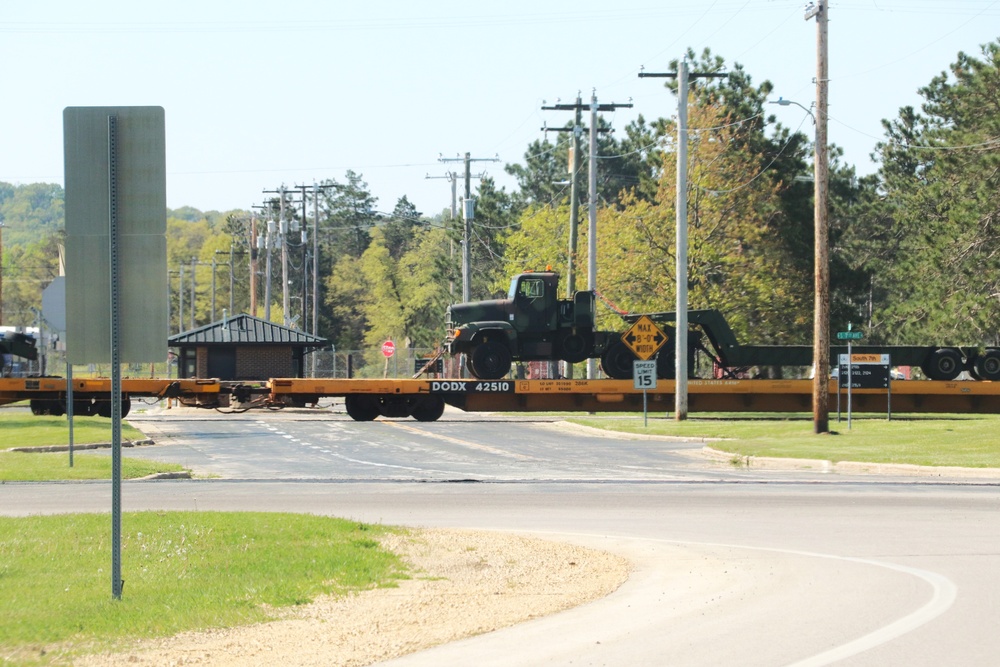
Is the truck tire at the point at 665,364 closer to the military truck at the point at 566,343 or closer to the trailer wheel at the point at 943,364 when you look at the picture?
the military truck at the point at 566,343

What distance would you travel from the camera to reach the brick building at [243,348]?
55.8 metres

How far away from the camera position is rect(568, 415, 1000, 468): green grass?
25000 millimetres

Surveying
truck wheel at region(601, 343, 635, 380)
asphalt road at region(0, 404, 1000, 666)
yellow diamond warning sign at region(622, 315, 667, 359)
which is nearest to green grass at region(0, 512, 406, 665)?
asphalt road at region(0, 404, 1000, 666)

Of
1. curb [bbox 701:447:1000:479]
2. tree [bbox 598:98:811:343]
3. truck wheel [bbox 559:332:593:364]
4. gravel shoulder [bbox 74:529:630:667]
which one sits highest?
tree [bbox 598:98:811:343]

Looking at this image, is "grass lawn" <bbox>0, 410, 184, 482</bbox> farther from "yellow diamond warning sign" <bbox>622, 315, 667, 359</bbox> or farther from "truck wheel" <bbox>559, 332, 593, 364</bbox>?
"yellow diamond warning sign" <bbox>622, 315, 667, 359</bbox>

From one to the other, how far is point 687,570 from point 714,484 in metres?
9.12

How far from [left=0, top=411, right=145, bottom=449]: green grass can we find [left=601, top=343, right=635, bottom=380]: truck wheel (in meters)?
14.0

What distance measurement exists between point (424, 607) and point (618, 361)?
101 ft

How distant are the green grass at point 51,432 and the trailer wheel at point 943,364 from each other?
23.1 m

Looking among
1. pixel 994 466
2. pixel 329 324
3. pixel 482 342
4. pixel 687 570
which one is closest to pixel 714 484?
pixel 994 466

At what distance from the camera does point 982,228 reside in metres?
47.7

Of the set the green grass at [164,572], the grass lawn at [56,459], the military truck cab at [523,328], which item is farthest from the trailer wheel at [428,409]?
the green grass at [164,572]

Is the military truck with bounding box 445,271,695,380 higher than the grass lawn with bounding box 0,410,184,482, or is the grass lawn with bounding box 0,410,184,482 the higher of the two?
the military truck with bounding box 445,271,695,380

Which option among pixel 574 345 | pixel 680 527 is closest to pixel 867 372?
pixel 574 345
